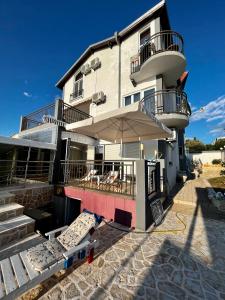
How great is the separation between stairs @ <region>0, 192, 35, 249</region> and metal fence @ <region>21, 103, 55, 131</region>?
21.8ft

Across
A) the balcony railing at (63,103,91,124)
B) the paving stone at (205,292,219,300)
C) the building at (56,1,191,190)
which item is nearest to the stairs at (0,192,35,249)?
the paving stone at (205,292,219,300)

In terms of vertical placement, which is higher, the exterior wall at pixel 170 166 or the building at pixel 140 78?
the building at pixel 140 78

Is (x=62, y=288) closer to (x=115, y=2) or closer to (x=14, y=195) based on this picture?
(x=14, y=195)

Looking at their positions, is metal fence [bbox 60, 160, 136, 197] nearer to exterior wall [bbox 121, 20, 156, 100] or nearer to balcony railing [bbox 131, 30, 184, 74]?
exterior wall [bbox 121, 20, 156, 100]

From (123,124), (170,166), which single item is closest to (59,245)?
(123,124)

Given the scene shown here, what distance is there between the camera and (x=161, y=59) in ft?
33.2

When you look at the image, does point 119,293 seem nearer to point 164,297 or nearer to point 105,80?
point 164,297

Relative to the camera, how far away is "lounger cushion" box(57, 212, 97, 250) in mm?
4164

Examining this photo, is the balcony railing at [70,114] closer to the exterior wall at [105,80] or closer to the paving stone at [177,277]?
the exterior wall at [105,80]

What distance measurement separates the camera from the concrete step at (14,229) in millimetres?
4750

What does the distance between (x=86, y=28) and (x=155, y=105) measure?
14.7m

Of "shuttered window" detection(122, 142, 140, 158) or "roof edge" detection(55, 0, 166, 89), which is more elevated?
"roof edge" detection(55, 0, 166, 89)

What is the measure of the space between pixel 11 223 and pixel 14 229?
0.42m

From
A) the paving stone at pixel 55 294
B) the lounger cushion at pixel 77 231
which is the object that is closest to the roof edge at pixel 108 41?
the lounger cushion at pixel 77 231
